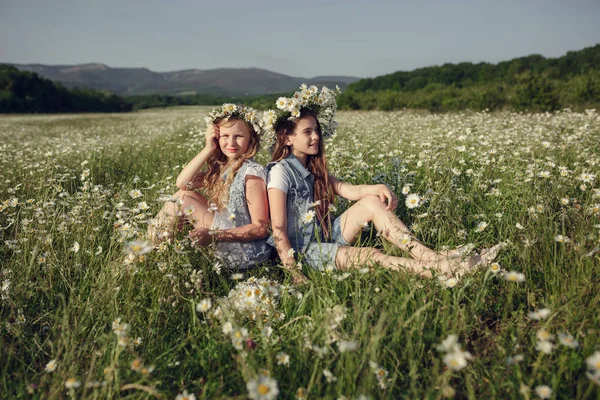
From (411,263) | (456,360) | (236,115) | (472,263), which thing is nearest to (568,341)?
(456,360)

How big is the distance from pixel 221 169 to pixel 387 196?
4.58ft

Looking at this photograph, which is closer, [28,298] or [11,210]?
[28,298]

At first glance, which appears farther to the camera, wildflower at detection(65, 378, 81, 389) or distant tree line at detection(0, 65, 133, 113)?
distant tree line at detection(0, 65, 133, 113)

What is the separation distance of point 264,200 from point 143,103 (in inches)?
2907

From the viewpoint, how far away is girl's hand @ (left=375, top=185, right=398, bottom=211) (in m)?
2.69

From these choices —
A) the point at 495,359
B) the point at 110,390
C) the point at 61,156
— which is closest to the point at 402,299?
the point at 495,359

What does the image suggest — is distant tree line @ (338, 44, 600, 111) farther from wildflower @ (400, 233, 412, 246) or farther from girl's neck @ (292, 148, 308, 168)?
wildflower @ (400, 233, 412, 246)

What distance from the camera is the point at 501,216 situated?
9.15ft

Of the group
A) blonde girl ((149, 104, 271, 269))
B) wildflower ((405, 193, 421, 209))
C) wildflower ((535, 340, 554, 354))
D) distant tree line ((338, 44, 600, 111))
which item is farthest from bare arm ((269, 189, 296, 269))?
distant tree line ((338, 44, 600, 111))

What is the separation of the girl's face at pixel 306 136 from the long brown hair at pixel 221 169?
400 millimetres

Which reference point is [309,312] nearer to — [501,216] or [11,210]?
[501,216]

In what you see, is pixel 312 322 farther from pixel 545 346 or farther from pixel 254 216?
pixel 254 216

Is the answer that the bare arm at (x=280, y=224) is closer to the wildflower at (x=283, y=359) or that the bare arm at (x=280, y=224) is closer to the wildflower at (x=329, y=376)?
the wildflower at (x=283, y=359)

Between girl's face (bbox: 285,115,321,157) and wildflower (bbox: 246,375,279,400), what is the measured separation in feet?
6.79
